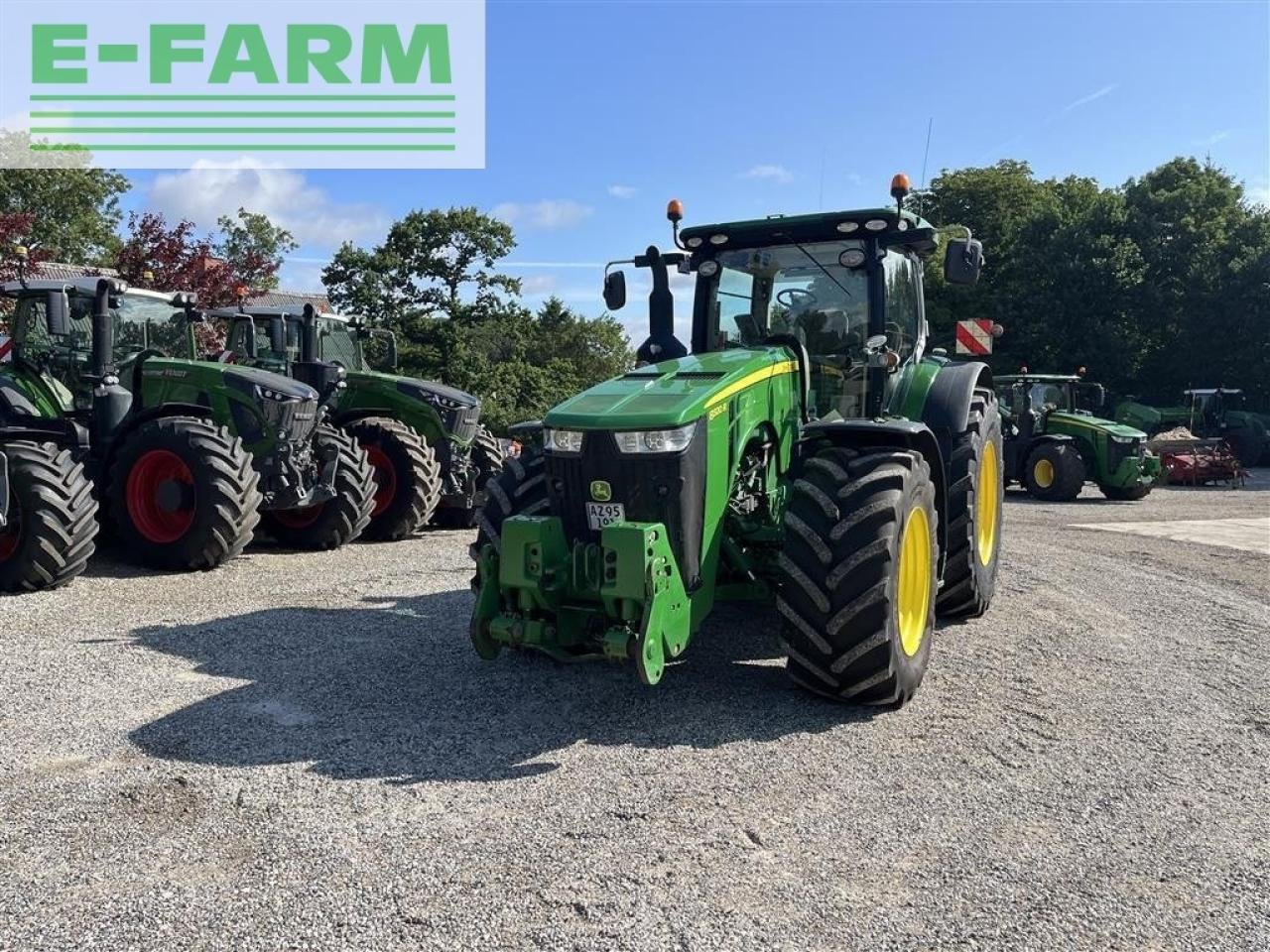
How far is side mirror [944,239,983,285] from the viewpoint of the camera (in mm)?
5816

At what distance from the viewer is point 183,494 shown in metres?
8.02

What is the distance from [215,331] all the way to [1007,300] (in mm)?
22642

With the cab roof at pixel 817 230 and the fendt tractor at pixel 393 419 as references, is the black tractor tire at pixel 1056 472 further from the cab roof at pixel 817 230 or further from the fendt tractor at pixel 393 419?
the cab roof at pixel 817 230

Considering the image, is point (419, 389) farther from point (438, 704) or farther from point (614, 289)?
point (438, 704)

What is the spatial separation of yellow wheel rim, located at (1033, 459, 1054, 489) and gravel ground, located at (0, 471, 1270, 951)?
36.0 feet

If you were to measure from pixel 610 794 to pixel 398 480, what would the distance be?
7091 mm

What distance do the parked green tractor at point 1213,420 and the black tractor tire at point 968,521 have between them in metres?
20.9

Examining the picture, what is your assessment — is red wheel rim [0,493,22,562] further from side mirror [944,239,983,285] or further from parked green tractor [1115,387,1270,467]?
parked green tractor [1115,387,1270,467]

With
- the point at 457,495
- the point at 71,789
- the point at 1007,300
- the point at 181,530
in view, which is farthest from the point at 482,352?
the point at 71,789

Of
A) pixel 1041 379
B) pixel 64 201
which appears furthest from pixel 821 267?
pixel 64 201

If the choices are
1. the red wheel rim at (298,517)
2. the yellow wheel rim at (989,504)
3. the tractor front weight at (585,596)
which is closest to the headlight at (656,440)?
the tractor front weight at (585,596)

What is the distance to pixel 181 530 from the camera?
8.12 m

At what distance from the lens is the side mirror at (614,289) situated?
623 cm

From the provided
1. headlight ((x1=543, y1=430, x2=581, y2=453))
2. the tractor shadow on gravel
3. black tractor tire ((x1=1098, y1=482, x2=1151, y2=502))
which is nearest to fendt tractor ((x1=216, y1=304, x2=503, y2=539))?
the tractor shadow on gravel
